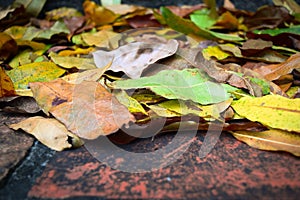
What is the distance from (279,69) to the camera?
97 centimetres

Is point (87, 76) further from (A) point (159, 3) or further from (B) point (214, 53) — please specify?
(A) point (159, 3)

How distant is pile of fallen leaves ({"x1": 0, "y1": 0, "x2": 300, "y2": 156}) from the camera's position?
71 cm

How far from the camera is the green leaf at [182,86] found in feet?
2.59

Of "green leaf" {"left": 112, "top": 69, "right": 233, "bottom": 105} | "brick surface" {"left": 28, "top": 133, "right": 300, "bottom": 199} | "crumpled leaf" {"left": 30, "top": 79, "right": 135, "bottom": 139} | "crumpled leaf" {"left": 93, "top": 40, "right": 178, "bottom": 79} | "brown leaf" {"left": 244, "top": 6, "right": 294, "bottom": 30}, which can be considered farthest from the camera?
"brown leaf" {"left": 244, "top": 6, "right": 294, "bottom": 30}

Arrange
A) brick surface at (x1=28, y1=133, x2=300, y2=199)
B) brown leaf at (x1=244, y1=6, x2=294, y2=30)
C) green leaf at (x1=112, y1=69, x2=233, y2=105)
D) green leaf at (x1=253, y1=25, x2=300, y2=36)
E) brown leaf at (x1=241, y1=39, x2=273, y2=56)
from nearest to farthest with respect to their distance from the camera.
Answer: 1. brick surface at (x1=28, y1=133, x2=300, y2=199)
2. green leaf at (x1=112, y1=69, x2=233, y2=105)
3. brown leaf at (x1=241, y1=39, x2=273, y2=56)
4. green leaf at (x1=253, y1=25, x2=300, y2=36)
5. brown leaf at (x1=244, y1=6, x2=294, y2=30)

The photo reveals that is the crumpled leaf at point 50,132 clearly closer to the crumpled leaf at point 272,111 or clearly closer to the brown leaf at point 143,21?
the crumpled leaf at point 272,111

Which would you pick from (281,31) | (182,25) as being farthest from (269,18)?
(182,25)

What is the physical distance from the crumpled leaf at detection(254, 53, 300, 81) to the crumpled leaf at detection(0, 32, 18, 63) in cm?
75

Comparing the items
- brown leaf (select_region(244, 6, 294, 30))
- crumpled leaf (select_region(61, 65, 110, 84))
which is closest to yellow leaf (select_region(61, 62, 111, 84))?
crumpled leaf (select_region(61, 65, 110, 84))

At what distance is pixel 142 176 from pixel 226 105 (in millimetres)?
270

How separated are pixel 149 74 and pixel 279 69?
0.35 metres

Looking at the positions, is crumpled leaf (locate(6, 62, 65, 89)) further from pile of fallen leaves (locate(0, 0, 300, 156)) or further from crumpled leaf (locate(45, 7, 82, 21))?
crumpled leaf (locate(45, 7, 82, 21))

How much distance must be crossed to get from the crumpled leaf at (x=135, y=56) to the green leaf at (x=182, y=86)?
0.27 feet

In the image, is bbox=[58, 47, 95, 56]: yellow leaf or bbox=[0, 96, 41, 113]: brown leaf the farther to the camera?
bbox=[58, 47, 95, 56]: yellow leaf
